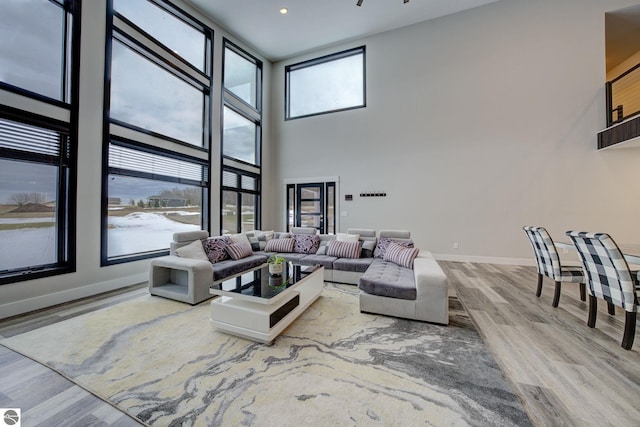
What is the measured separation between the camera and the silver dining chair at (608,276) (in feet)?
6.73

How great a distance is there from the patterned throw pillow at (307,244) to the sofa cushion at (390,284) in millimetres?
Result: 1752

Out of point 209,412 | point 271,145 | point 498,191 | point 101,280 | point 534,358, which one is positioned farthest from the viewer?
point 271,145

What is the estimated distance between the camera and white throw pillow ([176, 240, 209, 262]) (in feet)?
11.5

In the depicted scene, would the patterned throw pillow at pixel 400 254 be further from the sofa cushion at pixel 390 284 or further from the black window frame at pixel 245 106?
the black window frame at pixel 245 106

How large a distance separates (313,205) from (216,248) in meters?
3.65

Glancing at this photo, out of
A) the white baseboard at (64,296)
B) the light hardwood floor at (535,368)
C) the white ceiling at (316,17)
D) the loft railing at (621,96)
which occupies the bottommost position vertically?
the light hardwood floor at (535,368)

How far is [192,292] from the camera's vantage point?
306 cm

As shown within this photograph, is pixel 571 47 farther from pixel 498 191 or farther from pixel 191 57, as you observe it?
pixel 191 57

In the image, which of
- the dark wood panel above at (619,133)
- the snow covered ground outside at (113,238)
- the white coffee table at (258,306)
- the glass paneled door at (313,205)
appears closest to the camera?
the white coffee table at (258,306)

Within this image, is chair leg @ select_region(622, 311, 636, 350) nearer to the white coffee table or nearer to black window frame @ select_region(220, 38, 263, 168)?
the white coffee table

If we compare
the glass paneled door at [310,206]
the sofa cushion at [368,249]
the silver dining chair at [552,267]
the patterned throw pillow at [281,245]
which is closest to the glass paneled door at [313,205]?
the glass paneled door at [310,206]

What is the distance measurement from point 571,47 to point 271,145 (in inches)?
297

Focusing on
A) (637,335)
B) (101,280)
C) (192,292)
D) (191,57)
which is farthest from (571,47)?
(101,280)

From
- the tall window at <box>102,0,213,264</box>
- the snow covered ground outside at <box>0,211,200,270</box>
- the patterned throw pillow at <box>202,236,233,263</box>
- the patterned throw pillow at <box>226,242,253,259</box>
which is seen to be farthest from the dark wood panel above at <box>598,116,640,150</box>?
the snow covered ground outside at <box>0,211,200,270</box>
